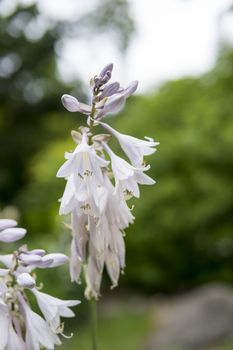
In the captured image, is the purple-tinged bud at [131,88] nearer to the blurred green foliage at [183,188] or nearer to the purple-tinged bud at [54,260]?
the purple-tinged bud at [54,260]

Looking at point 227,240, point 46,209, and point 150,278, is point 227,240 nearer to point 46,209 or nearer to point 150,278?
point 150,278

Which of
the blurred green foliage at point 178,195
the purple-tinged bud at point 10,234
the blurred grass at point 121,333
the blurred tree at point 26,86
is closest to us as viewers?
the purple-tinged bud at point 10,234

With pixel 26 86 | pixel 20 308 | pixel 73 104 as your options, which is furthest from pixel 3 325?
pixel 26 86

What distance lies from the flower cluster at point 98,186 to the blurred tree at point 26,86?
1747 centimetres

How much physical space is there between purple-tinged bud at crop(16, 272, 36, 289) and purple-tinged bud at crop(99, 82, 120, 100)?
419mm

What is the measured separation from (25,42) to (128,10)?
5499 mm

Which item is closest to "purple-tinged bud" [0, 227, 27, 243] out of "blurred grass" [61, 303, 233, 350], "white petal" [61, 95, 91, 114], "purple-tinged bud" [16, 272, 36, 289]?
"purple-tinged bud" [16, 272, 36, 289]

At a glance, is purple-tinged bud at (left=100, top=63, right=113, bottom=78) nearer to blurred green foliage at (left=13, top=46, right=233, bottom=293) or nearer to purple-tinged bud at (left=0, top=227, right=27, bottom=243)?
purple-tinged bud at (left=0, top=227, right=27, bottom=243)

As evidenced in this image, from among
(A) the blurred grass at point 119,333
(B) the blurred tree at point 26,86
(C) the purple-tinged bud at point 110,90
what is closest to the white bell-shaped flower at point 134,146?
(C) the purple-tinged bud at point 110,90

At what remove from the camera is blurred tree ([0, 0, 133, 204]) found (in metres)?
18.7

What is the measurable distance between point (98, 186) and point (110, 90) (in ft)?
0.71

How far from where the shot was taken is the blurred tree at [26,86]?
1867 cm

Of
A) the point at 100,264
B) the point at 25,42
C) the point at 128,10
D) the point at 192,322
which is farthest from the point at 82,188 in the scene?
the point at 128,10

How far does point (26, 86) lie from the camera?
2000 centimetres
